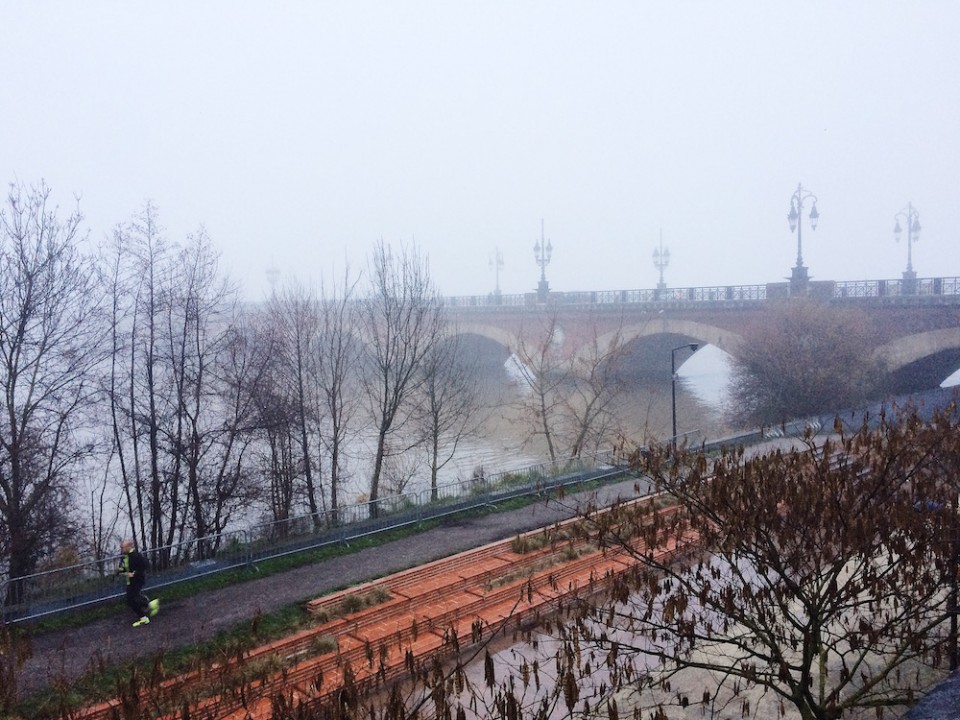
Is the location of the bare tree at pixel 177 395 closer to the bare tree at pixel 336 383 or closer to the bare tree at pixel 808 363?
the bare tree at pixel 336 383

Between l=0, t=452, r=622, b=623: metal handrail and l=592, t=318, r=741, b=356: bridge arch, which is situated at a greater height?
l=592, t=318, r=741, b=356: bridge arch

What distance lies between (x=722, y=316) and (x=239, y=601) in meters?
32.8

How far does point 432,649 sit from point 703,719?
3.62 meters

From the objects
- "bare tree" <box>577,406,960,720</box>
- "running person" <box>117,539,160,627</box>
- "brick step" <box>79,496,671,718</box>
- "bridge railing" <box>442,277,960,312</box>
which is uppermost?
"bridge railing" <box>442,277,960,312</box>

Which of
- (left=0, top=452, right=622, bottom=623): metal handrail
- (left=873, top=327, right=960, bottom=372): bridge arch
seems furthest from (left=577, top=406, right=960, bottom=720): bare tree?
(left=873, top=327, right=960, bottom=372): bridge arch

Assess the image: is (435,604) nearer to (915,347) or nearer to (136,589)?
(136,589)

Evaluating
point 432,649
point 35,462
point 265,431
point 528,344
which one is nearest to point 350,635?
point 432,649

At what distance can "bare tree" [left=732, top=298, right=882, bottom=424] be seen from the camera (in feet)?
105

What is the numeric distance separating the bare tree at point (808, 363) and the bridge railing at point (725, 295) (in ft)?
5.12

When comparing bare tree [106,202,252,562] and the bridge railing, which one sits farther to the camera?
the bridge railing

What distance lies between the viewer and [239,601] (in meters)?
12.2

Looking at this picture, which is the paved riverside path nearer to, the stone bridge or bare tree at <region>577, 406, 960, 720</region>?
bare tree at <region>577, 406, 960, 720</region>

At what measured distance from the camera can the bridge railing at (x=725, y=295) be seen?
31438 millimetres

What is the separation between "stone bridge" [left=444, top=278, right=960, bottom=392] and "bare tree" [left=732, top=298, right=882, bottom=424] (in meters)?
0.95
